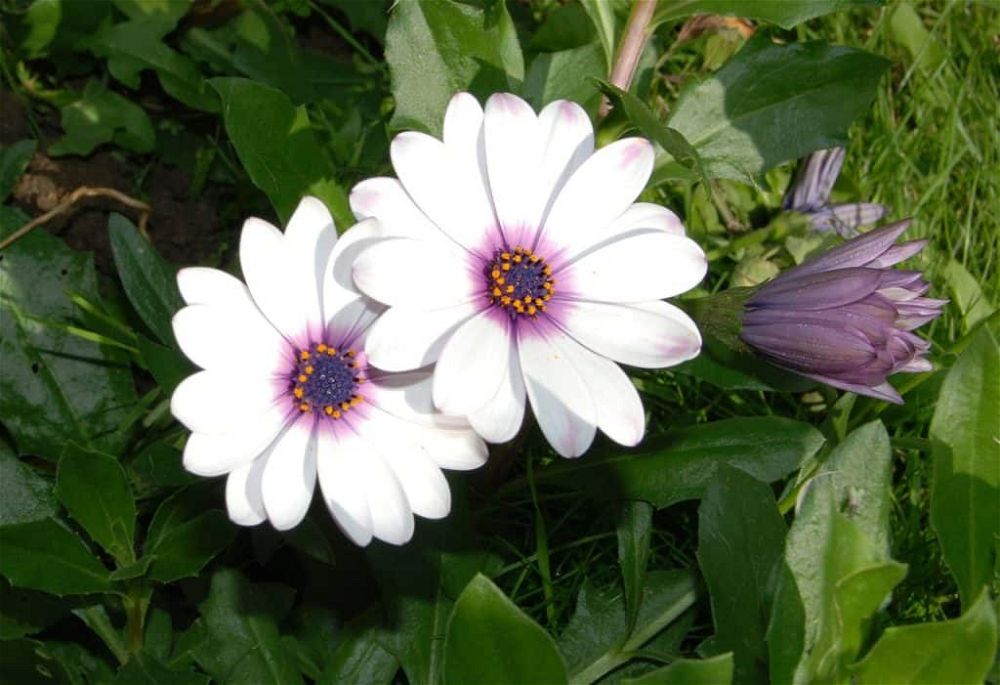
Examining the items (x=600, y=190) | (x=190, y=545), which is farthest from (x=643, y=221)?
(x=190, y=545)

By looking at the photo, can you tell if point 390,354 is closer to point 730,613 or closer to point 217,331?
point 217,331

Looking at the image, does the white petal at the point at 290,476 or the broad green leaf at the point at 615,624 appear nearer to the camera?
the white petal at the point at 290,476

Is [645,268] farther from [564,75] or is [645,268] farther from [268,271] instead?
[564,75]

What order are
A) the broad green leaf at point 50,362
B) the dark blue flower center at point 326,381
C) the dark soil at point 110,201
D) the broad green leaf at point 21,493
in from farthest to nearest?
the dark soil at point 110,201, the broad green leaf at point 50,362, the broad green leaf at point 21,493, the dark blue flower center at point 326,381

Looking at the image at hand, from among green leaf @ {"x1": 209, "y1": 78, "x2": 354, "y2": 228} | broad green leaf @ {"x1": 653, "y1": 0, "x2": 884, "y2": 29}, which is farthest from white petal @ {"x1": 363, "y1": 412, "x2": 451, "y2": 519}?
broad green leaf @ {"x1": 653, "y1": 0, "x2": 884, "y2": 29}

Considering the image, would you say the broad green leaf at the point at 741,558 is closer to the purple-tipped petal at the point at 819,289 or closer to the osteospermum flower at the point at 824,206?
the purple-tipped petal at the point at 819,289

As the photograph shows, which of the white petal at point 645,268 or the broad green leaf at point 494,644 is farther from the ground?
the white petal at point 645,268

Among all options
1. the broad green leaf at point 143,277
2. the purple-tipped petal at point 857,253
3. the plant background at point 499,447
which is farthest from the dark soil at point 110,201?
the purple-tipped petal at point 857,253

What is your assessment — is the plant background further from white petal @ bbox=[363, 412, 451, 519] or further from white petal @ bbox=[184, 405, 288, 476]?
white petal @ bbox=[184, 405, 288, 476]
